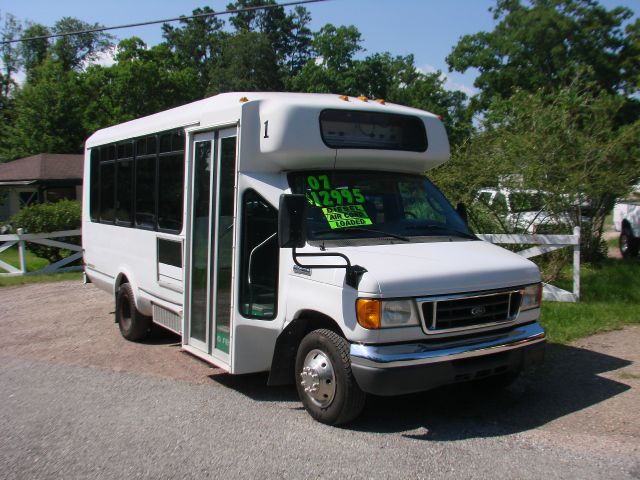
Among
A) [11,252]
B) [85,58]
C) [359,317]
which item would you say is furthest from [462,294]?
[85,58]

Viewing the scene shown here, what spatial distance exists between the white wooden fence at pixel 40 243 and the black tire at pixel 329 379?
12.4m

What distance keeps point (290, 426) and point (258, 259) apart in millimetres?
1487

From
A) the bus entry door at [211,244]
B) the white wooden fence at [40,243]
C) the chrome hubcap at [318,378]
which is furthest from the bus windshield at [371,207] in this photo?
the white wooden fence at [40,243]

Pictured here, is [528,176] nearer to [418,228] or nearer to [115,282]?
[418,228]

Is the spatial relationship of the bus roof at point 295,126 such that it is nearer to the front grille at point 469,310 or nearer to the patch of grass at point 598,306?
the front grille at point 469,310

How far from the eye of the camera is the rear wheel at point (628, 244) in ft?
49.9

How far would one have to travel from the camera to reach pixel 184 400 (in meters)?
6.14

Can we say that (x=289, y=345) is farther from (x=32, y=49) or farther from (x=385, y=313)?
(x=32, y=49)

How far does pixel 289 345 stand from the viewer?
572cm

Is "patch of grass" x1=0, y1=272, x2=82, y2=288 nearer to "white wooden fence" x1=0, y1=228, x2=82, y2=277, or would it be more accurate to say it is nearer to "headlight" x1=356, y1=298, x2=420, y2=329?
"white wooden fence" x1=0, y1=228, x2=82, y2=277

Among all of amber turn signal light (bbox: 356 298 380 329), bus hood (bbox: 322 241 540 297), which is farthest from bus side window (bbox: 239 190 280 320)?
amber turn signal light (bbox: 356 298 380 329)

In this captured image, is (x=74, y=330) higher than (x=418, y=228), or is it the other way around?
(x=418, y=228)

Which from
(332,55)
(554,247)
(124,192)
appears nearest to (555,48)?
(332,55)

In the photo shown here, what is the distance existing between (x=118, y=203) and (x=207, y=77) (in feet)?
181
